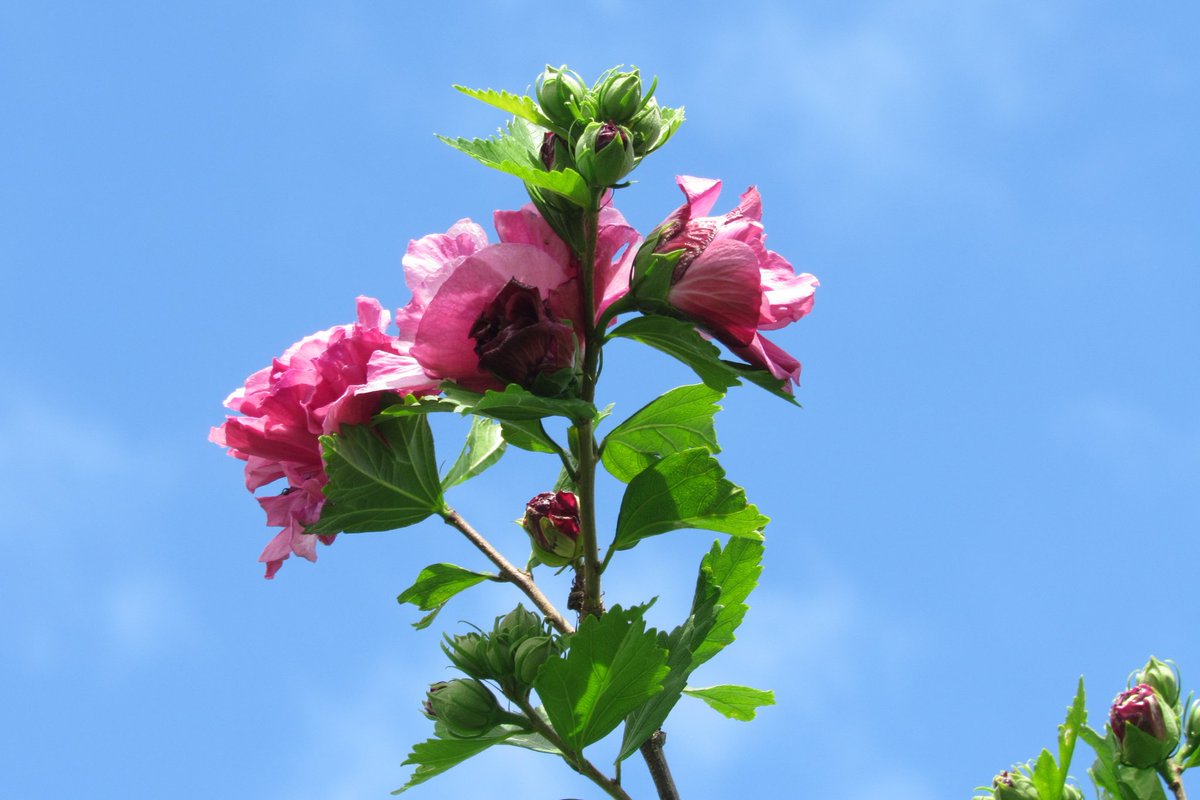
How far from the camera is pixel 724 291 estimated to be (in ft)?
5.65

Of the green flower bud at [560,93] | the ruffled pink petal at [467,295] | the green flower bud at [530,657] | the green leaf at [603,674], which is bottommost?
the green leaf at [603,674]

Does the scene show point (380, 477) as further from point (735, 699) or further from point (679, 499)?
point (735, 699)

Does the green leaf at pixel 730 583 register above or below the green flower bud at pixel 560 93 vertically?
below

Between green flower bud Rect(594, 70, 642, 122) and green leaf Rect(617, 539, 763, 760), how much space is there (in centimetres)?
72

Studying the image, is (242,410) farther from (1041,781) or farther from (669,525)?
(1041,781)

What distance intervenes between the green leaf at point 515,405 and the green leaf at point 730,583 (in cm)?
40

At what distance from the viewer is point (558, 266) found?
176 cm

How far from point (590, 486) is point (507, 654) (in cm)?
30

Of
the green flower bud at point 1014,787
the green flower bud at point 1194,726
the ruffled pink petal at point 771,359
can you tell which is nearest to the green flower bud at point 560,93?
the ruffled pink petal at point 771,359

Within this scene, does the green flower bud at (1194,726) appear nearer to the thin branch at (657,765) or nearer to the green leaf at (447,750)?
the thin branch at (657,765)

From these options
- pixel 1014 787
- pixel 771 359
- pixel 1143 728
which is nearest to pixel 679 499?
pixel 771 359

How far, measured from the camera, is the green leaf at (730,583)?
1961 millimetres

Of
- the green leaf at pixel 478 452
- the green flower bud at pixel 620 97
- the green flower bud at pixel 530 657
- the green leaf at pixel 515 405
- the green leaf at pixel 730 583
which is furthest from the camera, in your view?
the green leaf at pixel 478 452

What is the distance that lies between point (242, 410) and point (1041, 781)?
4.91 ft
